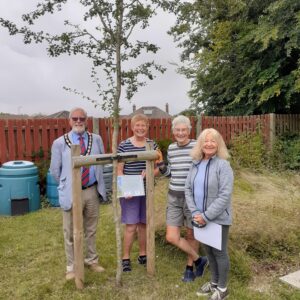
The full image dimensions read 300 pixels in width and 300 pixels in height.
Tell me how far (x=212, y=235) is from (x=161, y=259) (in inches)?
53.3

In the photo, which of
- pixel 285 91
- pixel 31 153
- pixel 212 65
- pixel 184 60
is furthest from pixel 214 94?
pixel 31 153

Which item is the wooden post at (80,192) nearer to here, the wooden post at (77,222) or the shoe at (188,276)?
the wooden post at (77,222)

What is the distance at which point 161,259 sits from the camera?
454 centimetres

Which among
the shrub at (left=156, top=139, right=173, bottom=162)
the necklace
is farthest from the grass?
the shrub at (left=156, top=139, right=173, bottom=162)

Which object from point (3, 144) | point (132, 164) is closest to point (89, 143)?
point (132, 164)

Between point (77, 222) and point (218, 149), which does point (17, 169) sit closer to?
point (77, 222)

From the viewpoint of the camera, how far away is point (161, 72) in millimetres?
3936

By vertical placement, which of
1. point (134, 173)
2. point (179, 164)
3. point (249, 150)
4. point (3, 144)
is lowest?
point (249, 150)

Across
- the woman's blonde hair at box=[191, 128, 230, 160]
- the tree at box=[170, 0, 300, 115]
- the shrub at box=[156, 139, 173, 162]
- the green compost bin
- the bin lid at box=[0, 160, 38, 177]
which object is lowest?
the green compost bin

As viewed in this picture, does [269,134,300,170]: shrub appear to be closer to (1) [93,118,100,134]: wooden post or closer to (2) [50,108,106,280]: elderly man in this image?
(1) [93,118,100,134]: wooden post

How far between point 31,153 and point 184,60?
9.84m

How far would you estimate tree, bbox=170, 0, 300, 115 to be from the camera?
1098cm

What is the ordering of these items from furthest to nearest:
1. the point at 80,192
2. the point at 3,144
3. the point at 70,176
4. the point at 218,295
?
1. the point at 3,144
2. the point at 70,176
3. the point at 80,192
4. the point at 218,295

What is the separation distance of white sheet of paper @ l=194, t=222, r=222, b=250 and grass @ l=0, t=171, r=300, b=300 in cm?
59
